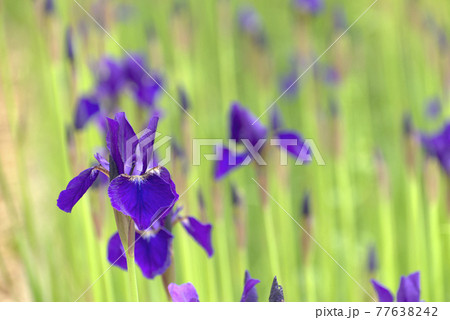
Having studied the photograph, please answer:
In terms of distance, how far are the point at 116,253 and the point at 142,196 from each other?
0.16 m

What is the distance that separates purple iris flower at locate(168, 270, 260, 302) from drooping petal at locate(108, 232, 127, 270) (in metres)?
0.10

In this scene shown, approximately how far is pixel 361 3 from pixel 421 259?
118 centimetres

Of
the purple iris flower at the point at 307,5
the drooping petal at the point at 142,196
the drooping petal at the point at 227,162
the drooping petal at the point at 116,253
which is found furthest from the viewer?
the purple iris flower at the point at 307,5

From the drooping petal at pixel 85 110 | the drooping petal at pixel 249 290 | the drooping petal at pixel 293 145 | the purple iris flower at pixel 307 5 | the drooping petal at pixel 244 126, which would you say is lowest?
the drooping petal at pixel 249 290

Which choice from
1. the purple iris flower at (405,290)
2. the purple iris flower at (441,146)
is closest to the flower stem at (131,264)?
the purple iris flower at (405,290)

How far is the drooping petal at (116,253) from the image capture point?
0.67 meters

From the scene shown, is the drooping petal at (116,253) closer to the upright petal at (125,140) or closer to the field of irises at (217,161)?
the field of irises at (217,161)

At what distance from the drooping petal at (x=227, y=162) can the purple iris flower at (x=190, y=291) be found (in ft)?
1.07

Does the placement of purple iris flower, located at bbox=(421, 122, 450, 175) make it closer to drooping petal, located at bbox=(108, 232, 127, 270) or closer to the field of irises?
the field of irises

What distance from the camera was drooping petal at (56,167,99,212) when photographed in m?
0.58

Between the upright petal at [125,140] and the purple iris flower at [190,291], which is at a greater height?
the upright petal at [125,140]

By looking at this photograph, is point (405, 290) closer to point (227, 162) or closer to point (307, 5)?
point (227, 162)

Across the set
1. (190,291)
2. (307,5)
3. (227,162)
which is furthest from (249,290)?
(307,5)

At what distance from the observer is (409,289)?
0.62 meters
